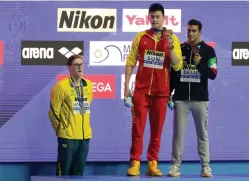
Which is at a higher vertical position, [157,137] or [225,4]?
[225,4]

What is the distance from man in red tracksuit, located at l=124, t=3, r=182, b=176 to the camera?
8297mm

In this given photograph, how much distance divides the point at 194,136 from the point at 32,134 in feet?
6.14

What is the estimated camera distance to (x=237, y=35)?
10.0 m

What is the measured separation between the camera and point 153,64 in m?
8.30

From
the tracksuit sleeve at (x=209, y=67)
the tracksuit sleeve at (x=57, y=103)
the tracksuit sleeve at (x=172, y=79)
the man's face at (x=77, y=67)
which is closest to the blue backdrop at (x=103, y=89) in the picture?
the tracksuit sleeve at (x=57, y=103)

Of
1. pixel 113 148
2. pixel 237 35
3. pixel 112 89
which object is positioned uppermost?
pixel 237 35

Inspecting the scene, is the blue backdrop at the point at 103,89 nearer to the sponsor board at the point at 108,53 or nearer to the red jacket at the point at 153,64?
the sponsor board at the point at 108,53

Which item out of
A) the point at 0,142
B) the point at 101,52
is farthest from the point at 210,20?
the point at 0,142

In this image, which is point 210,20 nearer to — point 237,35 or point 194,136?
point 237,35

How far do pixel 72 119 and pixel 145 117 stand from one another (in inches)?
34.5

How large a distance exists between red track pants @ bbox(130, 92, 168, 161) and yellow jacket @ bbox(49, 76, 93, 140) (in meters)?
0.72

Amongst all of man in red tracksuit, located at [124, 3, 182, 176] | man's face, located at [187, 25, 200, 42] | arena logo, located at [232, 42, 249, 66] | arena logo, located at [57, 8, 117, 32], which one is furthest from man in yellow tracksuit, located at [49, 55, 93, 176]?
arena logo, located at [232, 42, 249, 66]

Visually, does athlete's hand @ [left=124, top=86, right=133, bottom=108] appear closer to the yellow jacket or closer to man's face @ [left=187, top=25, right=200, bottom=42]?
the yellow jacket

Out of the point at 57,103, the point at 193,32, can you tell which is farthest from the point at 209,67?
the point at 57,103
